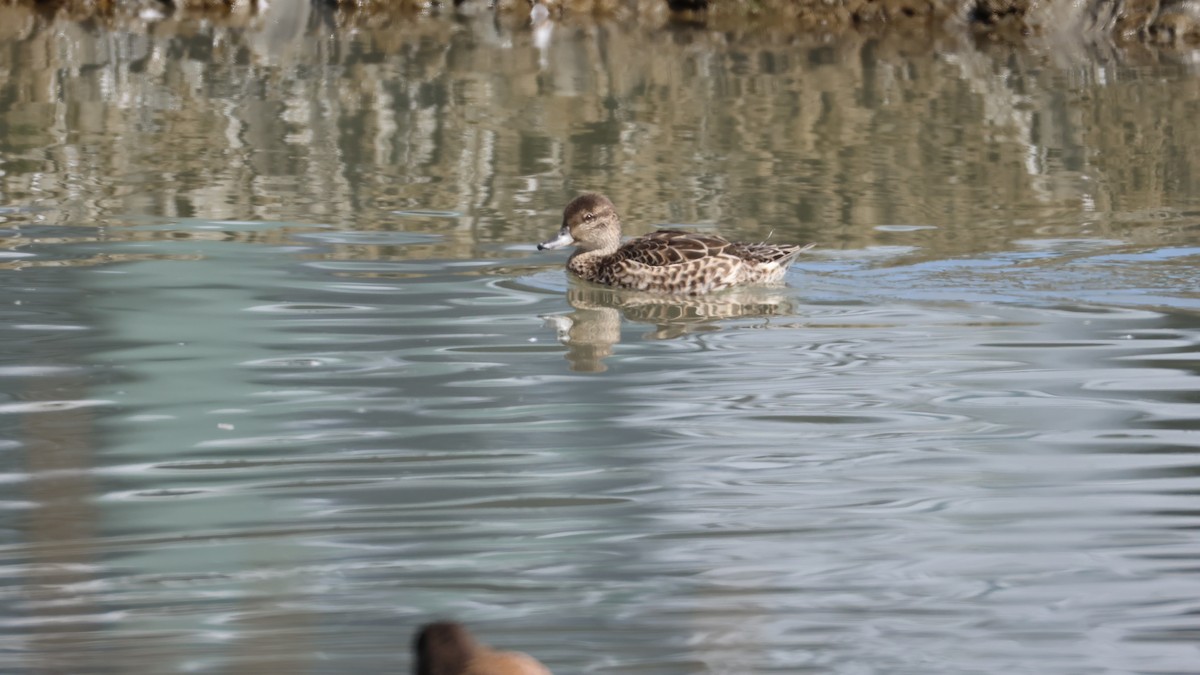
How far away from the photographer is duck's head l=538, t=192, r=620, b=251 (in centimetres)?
1033

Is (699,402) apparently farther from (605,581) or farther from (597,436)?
(605,581)

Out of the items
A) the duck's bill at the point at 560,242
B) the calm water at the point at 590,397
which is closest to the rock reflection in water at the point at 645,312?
the calm water at the point at 590,397

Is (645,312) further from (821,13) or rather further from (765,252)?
(821,13)

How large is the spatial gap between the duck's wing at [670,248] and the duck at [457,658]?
7085mm

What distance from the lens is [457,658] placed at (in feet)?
8.67

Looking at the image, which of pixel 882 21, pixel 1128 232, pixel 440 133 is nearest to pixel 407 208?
pixel 440 133

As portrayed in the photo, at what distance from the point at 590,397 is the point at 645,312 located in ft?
7.69

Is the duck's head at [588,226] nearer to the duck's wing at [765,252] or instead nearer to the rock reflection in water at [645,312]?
the rock reflection in water at [645,312]

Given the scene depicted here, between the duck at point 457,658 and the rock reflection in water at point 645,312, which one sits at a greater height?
the duck at point 457,658

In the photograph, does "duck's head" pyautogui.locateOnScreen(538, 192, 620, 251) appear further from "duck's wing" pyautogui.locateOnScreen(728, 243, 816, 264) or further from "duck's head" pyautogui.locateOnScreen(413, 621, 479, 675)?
"duck's head" pyautogui.locateOnScreen(413, 621, 479, 675)

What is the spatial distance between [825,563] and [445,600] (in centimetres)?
105

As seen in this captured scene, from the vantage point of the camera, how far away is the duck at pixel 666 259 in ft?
31.7

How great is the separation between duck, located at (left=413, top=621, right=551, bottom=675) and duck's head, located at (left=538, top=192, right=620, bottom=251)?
7.57 m

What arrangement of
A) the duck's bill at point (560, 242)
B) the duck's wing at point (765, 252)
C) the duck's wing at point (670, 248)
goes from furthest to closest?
the duck's bill at point (560, 242)
the duck's wing at point (670, 248)
the duck's wing at point (765, 252)
